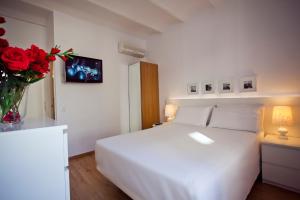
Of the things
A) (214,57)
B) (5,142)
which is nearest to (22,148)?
(5,142)

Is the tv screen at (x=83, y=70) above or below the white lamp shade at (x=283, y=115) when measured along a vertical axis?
above

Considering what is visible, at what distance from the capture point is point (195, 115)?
9.30 ft

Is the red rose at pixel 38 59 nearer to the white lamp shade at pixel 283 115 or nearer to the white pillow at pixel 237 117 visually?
the white pillow at pixel 237 117

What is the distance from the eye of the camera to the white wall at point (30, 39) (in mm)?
2914

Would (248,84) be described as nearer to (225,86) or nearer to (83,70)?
(225,86)

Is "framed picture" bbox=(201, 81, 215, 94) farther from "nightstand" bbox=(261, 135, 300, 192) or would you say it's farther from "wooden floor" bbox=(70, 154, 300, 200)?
"wooden floor" bbox=(70, 154, 300, 200)

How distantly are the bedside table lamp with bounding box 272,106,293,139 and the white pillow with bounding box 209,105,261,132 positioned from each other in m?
0.20

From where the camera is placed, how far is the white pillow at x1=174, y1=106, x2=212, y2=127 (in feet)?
8.96

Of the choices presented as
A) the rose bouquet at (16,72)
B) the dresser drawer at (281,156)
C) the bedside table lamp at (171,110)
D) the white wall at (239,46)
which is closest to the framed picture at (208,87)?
the white wall at (239,46)

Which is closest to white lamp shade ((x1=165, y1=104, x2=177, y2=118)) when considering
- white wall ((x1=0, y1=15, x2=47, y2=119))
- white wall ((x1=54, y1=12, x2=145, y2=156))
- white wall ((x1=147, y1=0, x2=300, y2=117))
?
white wall ((x1=147, y1=0, x2=300, y2=117))

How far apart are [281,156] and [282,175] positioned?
0.23 metres

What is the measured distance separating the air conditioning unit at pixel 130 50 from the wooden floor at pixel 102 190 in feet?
9.17

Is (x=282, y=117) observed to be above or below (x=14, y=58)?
below

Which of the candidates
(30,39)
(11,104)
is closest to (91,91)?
(30,39)
